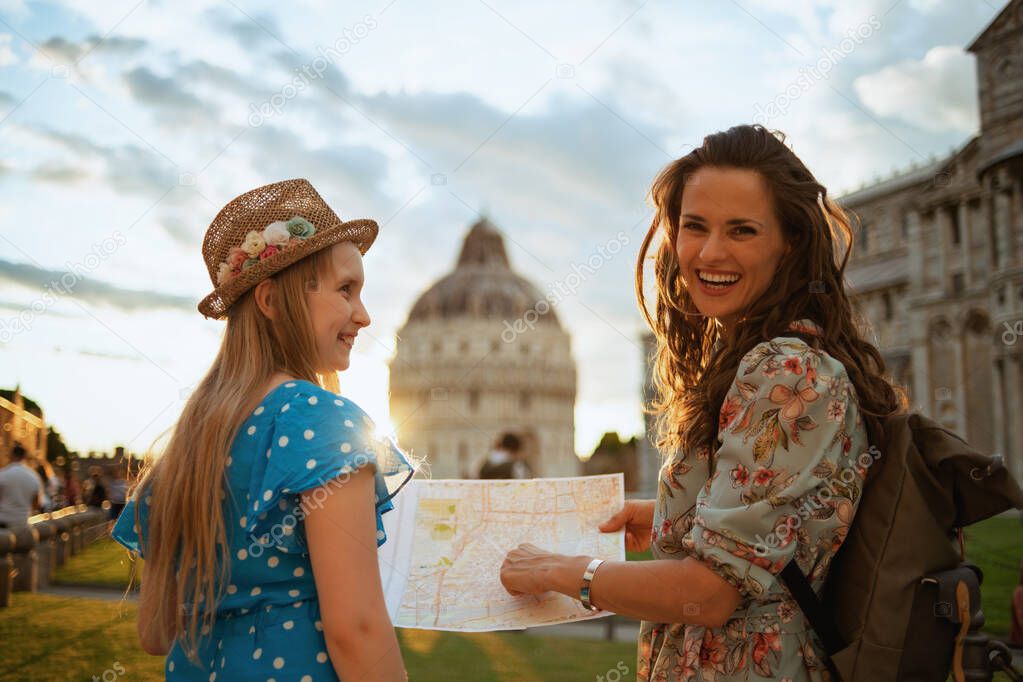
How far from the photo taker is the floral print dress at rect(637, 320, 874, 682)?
1.71 meters

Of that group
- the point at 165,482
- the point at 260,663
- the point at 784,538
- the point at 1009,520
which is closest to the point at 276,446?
the point at 165,482

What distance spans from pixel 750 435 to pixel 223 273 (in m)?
1.14

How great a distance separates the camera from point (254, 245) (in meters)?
1.95

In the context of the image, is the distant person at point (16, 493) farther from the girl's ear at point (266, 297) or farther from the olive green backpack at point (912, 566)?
the olive green backpack at point (912, 566)

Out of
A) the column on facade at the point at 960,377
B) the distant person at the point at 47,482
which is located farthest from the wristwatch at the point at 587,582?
the column on facade at the point at 960,377

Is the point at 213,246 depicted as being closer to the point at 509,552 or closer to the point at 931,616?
the point at 509,552

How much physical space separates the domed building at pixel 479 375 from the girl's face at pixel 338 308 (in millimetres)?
85416

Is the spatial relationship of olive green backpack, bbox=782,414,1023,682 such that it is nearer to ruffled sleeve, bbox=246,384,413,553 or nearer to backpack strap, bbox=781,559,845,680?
backpack strap, bbox=781,559,845,680

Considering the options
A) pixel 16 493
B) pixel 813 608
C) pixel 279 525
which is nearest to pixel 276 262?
pixel 279 525

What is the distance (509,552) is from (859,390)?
0.85 m

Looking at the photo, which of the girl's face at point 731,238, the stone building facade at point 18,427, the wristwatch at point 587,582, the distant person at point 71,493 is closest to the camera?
the wristwatch at point 587,582

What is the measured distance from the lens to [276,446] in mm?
1735

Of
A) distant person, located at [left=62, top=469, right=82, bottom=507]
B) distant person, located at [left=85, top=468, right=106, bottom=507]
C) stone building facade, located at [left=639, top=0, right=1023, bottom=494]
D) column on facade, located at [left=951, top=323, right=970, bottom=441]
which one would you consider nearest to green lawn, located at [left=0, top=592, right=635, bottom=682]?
distant person, located at [left=85, top=468, right=106, bottom=507]

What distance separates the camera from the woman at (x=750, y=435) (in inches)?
68.0
